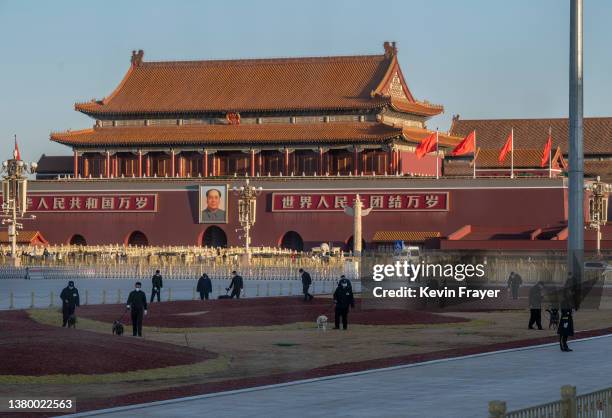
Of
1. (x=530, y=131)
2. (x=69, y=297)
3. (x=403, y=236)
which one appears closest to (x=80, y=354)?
(x=69, y=297)

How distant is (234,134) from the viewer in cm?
9731

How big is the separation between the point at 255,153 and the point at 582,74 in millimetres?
67756

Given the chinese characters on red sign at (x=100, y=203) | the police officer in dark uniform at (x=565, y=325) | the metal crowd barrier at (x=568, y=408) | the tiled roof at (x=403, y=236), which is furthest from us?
the chinese characters on red sign at (x=100, y=203)

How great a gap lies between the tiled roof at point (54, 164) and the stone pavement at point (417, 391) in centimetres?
8222

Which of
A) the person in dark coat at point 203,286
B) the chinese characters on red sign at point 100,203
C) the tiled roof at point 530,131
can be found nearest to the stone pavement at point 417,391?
the person in dark coat at point 203,286

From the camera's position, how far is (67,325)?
4028 cm

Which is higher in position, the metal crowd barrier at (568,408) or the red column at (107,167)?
the red column at (107,167)

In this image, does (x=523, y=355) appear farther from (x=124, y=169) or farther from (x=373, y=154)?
(x=124, y=169)

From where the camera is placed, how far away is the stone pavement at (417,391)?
71.3 feet

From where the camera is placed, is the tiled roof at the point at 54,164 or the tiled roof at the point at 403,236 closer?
the tiled roof at the point at 403,236

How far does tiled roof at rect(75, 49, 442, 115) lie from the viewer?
96.8m

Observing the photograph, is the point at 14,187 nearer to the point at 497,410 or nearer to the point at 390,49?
the point at 390,49

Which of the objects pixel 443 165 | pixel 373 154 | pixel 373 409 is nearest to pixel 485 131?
pixel 443 165

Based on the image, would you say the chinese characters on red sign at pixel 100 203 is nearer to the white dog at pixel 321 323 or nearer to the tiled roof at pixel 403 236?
the tiled roof at pixel 403 236
